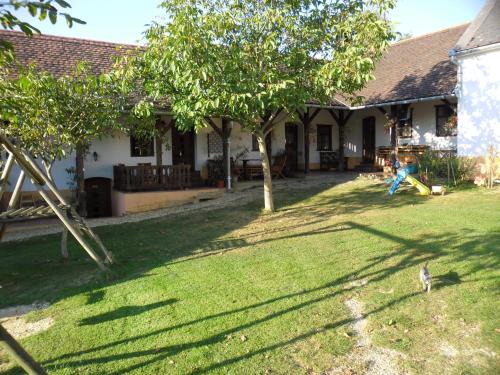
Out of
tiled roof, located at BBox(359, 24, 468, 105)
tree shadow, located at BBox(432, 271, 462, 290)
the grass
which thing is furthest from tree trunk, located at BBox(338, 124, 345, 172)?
tree shadow, located at BBox(432, 271, 462, 290)

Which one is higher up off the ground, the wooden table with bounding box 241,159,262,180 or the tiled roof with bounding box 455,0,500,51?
the tiled roof with bounding box 455,0,500,51

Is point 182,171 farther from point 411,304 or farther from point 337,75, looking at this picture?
point 411,304

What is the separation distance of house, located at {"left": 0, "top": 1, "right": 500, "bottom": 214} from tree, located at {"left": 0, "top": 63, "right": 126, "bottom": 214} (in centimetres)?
418

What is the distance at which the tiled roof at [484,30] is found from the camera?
12648mm

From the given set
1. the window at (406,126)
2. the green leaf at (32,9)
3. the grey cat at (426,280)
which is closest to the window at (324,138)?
the window at (406,126)

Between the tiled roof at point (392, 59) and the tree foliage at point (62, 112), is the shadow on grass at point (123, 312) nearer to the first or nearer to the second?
the tree foliage at point (62, 112)

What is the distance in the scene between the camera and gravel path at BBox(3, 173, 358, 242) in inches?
423

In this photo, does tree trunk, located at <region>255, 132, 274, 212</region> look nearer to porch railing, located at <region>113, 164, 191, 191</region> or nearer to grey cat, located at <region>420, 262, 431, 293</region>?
porch railing, located at <region>113, 164, 191, 191</region>

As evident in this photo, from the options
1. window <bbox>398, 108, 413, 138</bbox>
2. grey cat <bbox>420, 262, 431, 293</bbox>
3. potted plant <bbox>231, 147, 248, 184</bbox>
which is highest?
window <bbox>398, 108, 413, 138</bbox>

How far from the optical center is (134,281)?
232 inches

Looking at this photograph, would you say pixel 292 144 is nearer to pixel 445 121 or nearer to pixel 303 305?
pixel 445 121

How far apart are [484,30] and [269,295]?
12.1 m

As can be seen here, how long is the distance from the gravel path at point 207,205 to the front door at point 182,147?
2231 millimetres

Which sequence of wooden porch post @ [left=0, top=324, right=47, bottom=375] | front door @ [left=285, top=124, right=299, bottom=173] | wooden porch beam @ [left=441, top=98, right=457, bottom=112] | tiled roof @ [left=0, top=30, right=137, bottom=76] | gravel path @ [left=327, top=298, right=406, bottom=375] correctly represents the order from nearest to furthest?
1. wooden porch post @ [left=0, top=324, right=47, bottom=375]
2. gravel path @ [left=327, top=298, right=406, bottom=375]
3. tiled roof @ [left=0, top=30, right=137, bottom=76]
4. wooden porch beam @ [left=441, top=98, right=457, bottom=112]
5. front door @ [left=285, top=124, right=299, bottom=173]
